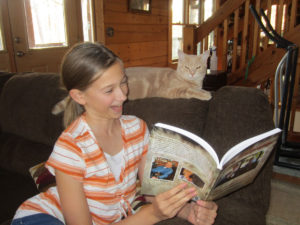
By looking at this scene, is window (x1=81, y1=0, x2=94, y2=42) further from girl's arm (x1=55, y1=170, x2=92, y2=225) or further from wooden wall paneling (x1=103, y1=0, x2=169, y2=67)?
girl's arm (x1=55, y1=170, x2=92, y2=225)

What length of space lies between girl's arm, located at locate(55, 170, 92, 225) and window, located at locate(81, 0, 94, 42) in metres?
3.02

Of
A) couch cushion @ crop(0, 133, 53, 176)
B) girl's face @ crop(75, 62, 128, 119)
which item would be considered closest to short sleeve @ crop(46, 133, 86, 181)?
girl's face @ crop(75, 62, 128, 119)

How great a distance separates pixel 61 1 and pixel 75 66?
106 inches

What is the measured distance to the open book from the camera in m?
0.63

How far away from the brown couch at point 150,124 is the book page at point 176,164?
23cm

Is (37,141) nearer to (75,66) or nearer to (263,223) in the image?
(75,66)

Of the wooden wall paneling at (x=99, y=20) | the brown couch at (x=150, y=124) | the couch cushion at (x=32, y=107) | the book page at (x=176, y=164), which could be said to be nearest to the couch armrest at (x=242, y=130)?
the brown couch at (x=150, y=124)

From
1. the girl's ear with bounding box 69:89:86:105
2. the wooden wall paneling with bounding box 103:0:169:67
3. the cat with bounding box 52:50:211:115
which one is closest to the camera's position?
the girl's ear with bounding box 69:89:86:105

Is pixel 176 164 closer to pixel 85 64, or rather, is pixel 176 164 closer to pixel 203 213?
pixel 203 213

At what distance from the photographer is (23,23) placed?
9.22 feet

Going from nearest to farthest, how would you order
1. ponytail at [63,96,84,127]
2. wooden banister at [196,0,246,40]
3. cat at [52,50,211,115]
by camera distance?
ponytail at [63,96,84,127] < cat at [52,50,211,115] < wooden banister at [196,0,246,40]

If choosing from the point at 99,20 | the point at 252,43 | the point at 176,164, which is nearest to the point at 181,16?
the point at 99,20

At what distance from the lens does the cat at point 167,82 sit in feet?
4.17

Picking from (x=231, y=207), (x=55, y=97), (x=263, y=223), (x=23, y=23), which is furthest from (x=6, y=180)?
(x=23, y=23)
